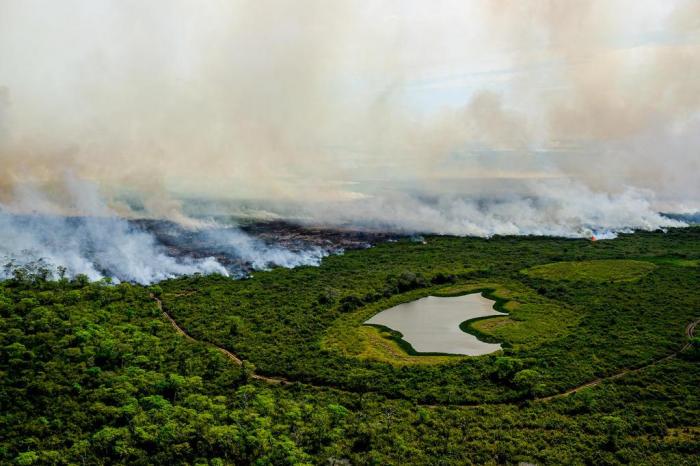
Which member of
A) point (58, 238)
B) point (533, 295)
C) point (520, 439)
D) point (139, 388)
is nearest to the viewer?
point (520, 439)

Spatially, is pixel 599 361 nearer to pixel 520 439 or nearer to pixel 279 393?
pixel 520 439

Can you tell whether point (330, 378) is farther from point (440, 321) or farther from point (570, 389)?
point (440, 321)

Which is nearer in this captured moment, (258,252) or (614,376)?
(614,376)

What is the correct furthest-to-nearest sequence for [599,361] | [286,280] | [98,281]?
[286,280]
[98,281]
[599,361]

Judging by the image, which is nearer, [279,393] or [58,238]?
[279,393]

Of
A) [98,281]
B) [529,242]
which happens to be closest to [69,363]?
[98,281]

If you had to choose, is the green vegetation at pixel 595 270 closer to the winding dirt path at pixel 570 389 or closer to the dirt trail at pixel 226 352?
the winding dirt path at pixel 570 389

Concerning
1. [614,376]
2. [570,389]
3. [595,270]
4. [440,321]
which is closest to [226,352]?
[440,321]
